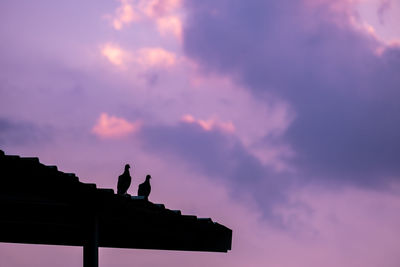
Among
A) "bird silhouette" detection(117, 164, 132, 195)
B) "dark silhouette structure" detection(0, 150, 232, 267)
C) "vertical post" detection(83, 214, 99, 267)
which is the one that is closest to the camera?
"dark silhouette structure" detection(0, 150, 232, 267)

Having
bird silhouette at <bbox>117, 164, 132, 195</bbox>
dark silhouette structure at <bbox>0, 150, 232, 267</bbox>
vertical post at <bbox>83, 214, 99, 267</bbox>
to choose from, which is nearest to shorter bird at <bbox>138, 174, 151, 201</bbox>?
bird silhouette at <bbox>117, 164, 132, 195</bbox>

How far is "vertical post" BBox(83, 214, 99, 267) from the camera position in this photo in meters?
8.16

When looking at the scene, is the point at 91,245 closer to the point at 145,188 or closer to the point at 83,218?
the point at 83,218

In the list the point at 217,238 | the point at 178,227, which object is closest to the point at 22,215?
the point at 178,227

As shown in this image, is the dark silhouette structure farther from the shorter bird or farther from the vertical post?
the shorter bird

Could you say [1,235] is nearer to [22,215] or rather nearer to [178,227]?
[22,215]

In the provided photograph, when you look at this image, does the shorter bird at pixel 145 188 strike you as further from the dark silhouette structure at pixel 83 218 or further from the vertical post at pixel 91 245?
the vertical post at pixel 91 245

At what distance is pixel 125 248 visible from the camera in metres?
11.7

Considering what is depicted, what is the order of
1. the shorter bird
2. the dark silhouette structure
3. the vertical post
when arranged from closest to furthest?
the dark silhouette structure → the vertical post → the shorter bird

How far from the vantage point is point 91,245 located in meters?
8.20

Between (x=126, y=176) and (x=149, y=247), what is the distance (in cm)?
634

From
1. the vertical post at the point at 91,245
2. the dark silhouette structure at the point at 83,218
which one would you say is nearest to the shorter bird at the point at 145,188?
the dark silhouette structure at the point at 83,218

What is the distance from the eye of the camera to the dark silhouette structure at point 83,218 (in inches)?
302

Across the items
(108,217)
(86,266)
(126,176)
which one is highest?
(126,176)
